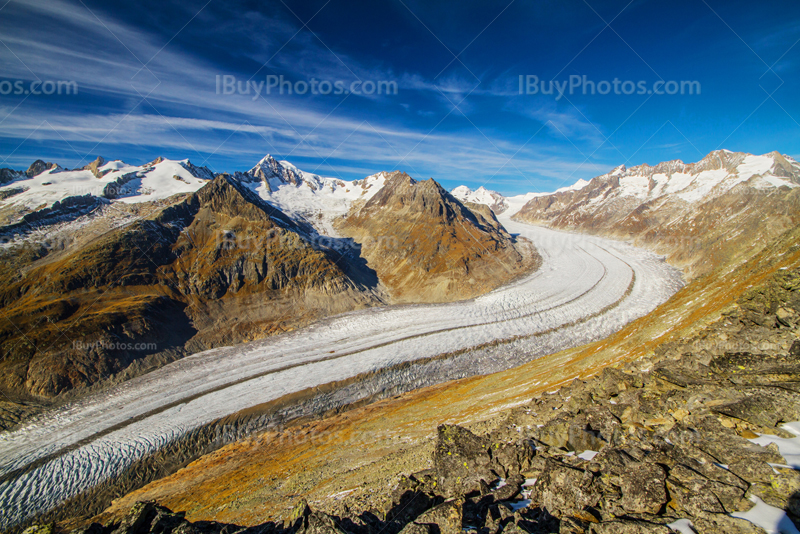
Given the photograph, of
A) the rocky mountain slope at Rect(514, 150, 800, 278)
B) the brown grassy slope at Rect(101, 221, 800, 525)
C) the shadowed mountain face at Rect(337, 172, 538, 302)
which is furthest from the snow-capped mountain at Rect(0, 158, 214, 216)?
the rocky mountain slope at Rect(514, 150, 800, 278)

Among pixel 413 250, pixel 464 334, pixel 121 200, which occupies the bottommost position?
pixel 464 334

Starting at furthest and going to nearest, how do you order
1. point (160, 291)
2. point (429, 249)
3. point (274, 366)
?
point (429, 249) → point (160, 291) → point (274, 366)

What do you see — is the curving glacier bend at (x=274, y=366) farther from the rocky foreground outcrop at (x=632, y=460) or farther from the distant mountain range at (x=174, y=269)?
the rocky foreground outcrop at (x=632, y=460)

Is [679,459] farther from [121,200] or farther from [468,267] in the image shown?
[121,200]

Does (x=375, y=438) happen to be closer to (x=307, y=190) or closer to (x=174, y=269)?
(x=174, y=269)

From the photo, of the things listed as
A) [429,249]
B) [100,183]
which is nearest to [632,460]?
[429,249]

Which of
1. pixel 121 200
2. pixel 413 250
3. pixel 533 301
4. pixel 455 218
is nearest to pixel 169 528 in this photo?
pixel 533 301
